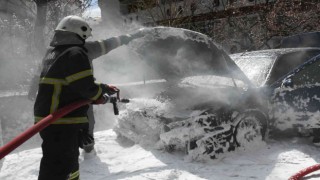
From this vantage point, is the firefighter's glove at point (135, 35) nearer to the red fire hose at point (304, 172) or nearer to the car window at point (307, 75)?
the car window at point (307, 75)

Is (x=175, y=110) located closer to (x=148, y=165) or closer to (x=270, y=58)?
(x=148, y=165)

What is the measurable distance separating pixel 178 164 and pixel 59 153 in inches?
80.1

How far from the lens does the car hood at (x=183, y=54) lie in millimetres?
4805

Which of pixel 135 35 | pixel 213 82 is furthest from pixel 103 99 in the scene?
pixel 213 82

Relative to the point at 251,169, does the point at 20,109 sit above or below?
above

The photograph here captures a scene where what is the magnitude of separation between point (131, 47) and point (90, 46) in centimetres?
101

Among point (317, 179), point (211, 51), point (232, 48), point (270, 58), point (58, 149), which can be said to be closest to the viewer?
point (58, 149)

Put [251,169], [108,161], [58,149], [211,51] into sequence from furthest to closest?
[108,161] → [211,51] → [251,169] → [58,149]

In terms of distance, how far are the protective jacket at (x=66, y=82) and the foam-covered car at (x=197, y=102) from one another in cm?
183

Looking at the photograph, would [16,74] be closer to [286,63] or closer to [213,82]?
[213,82]

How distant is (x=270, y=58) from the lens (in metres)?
5.49

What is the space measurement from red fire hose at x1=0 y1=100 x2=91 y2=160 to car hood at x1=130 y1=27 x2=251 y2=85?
2122 mm

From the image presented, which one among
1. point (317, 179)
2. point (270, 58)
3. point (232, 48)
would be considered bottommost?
point (317, 179)

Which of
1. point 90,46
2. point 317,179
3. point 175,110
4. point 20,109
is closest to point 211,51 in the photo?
point 175,110
